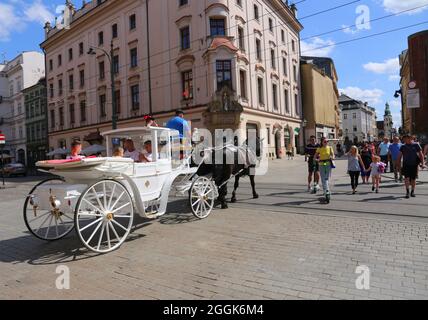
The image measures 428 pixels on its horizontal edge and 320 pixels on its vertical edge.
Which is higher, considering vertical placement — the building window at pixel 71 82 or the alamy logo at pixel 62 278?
the building window at pixel 71 82

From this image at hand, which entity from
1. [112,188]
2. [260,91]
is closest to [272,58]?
[260,91]

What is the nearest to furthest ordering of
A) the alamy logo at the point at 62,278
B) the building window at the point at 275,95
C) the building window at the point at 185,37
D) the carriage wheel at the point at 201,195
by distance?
the alamy logo at the point at 62,278 → the carriage wheel at the point at 201,195 → the building window at the point at 185,37 → the building window at the point at 275,95

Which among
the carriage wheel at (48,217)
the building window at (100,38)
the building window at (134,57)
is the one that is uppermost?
the building window at (100,38)

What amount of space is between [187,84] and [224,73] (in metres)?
3.48

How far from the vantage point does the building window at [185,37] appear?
29.5 meters

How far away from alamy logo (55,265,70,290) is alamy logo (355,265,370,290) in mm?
3406

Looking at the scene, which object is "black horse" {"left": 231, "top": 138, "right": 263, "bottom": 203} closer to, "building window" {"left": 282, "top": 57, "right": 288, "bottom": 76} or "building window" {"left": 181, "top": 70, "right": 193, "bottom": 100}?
"building window" {"left": 181, "top": 70, "right": 193, "bottom": 100}

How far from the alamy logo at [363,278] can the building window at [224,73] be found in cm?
2475

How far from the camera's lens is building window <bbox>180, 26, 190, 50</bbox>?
96.7 ft

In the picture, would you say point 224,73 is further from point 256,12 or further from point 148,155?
point 148,155

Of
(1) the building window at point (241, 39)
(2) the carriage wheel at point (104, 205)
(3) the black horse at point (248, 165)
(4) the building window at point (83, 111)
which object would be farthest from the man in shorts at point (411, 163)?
(4) the building window at point (83, 111)

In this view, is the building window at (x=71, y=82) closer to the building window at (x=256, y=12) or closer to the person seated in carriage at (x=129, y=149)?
the building window at (x=256, y=12)

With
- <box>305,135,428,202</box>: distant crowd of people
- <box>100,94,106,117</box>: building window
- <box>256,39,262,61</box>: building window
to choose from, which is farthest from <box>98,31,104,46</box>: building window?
<box>305,135,428,202</box>: distant crowd of people

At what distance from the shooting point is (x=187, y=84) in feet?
98.2
